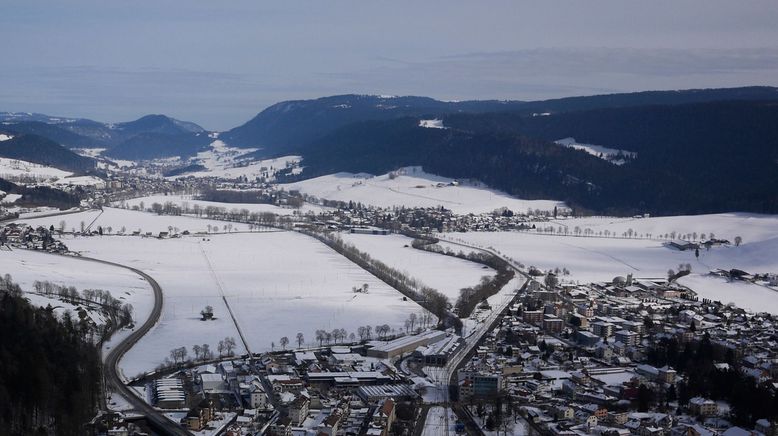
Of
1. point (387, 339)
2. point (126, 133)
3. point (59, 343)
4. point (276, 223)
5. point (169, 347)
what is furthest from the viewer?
point (126, 133)

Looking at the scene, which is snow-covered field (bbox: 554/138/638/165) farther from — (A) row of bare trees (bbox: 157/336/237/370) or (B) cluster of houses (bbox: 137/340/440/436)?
(B) cluster of houses (bbox: 137/340/440/436)

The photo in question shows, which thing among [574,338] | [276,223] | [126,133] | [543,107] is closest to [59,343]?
[574,338]

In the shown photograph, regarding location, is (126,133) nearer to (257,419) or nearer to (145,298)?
(145,298)

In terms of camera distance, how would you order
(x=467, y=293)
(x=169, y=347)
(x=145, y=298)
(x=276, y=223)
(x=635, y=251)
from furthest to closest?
(x=276, y=223), (x=635, y=251), (x=467, y=293), (x=145, y=298), (x=169, y=347)

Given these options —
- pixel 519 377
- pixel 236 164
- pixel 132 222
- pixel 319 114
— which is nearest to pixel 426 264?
pixel 519 377

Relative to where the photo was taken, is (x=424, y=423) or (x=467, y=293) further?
(x=467, y=293)

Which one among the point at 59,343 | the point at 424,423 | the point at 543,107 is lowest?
the point at 424,423

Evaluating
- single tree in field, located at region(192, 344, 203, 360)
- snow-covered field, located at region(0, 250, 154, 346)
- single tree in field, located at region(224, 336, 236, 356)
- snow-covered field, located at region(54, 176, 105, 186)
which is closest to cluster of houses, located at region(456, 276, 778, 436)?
single tree in field, located at region(224, 336, 236, 356)
